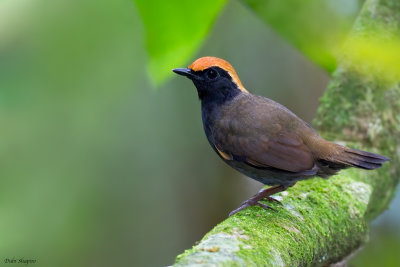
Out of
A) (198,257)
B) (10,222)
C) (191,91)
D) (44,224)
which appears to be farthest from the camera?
(191,91)

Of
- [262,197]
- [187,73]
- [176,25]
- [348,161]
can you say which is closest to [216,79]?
[187,73]

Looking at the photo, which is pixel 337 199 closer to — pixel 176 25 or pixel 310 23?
pixel 310 23

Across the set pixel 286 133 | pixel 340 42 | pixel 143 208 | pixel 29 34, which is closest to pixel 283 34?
pixel 340 42

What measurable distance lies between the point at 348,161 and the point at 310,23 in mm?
1407

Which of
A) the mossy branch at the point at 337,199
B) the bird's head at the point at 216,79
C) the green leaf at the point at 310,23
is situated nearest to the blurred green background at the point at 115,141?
the mossy branch at the point at 337,199

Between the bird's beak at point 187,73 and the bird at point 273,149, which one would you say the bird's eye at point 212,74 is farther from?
the bird at point 273,149

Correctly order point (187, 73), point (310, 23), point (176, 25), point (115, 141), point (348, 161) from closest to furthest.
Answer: point (176, 25)
point (310, 23)
point (348, 161)
point (187, 73)
point (115, 141)

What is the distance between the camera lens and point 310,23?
7.45ft

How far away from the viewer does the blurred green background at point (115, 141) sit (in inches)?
236

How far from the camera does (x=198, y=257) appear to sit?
2.00 metres

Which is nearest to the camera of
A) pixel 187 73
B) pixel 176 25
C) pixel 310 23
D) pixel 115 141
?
pixel 176 25

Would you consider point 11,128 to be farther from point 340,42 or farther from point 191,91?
point 340,42

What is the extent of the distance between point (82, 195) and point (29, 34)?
86.4 inches

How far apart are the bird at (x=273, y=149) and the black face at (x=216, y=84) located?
0.15m
